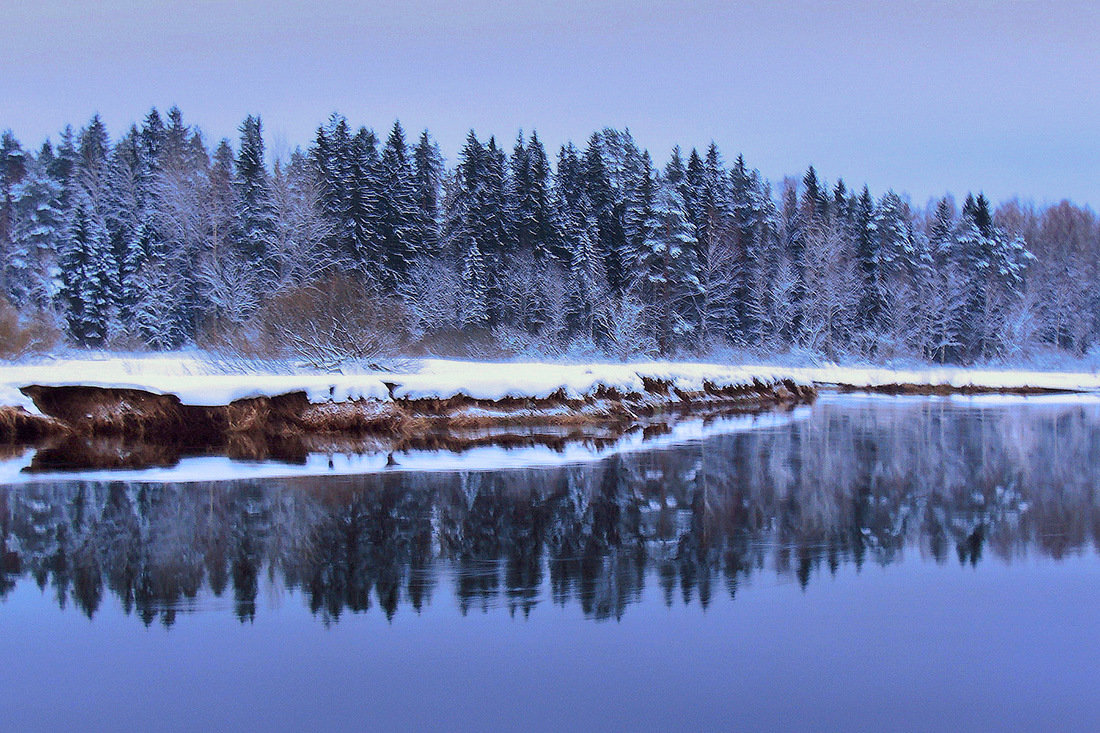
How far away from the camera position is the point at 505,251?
173ft

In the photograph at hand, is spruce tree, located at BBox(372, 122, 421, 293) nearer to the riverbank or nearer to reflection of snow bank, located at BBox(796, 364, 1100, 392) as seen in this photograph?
reflection of snow bank, located at BBox(796, 364, 1100, 392)

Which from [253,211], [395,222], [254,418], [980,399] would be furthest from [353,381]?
[253,211]

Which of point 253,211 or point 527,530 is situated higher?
point 253,211

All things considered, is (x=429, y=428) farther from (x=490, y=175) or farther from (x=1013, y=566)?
(x=490, y=175)

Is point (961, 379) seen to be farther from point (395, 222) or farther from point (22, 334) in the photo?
point (22, 334)

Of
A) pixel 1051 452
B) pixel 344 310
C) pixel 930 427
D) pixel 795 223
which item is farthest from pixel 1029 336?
pixel 344 310

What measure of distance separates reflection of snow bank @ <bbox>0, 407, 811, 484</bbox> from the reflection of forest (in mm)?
664

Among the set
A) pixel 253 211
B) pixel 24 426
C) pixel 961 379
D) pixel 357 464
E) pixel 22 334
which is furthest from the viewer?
pixel 253 211

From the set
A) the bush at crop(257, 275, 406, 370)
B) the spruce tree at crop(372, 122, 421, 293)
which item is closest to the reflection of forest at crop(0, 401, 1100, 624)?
the bush at crop(257, 275, 406, 370)

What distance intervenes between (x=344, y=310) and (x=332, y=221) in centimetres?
2660

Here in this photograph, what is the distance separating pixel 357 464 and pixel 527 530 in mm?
5175

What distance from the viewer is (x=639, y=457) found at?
47.2ft

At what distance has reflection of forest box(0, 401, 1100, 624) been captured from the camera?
22.4 feet

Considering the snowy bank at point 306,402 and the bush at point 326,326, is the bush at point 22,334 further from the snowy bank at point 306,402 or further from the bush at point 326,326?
the snowy bank at point 306,402
